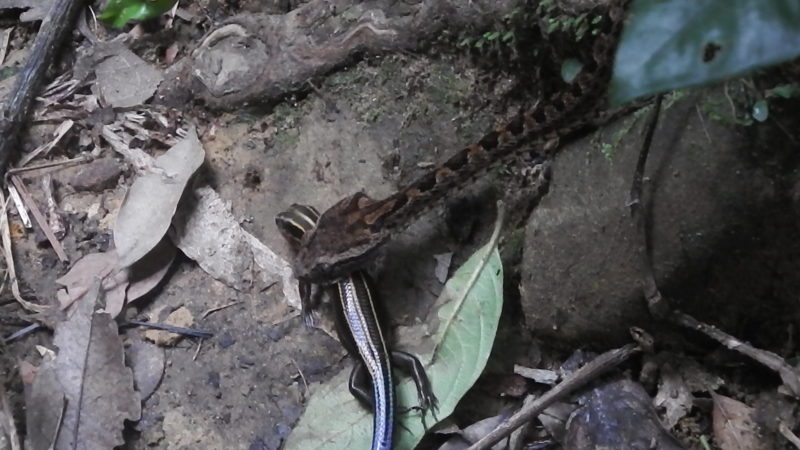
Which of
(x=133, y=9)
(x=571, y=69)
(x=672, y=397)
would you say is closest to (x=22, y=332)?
(x=133, y=9)

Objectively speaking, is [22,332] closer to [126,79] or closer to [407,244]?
[126,79]

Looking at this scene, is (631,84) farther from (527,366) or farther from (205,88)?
(205,88)

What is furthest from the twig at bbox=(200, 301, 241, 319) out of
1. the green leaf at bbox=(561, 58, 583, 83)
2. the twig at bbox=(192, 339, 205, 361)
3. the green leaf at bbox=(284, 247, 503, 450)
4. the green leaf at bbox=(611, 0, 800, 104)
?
the green leaf at bbox=(611, 0, 800, 104)

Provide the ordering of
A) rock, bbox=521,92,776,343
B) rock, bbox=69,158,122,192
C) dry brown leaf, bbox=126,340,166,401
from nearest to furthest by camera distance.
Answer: rock, bbox=521,92,776,343, dry brown leaf, bbox=126,340,166,401, rock, bbox=69,158,122,192

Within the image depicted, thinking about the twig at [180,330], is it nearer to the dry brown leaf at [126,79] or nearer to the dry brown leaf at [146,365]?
the dry brown leaf at [146,365]

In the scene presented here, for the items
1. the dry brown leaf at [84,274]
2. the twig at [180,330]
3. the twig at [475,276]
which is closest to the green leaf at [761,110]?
the twig at [475,276]

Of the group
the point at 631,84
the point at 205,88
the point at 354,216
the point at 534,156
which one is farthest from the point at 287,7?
the point at 631,84

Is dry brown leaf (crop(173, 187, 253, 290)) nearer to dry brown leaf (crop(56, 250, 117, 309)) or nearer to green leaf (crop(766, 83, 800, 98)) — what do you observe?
dry brown leaf (crop(56, 250, 117, 309))
